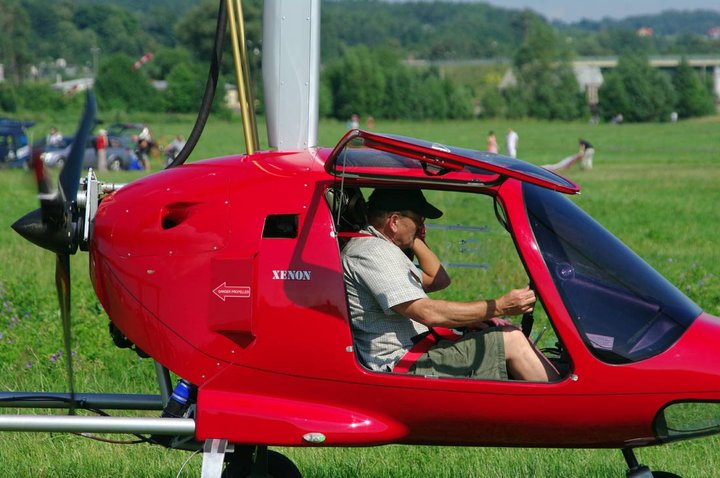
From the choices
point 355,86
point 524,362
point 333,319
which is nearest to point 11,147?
point 333,319

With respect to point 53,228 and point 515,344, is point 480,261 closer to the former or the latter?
point 515,344

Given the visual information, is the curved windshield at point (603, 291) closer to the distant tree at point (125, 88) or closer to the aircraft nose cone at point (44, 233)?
the aircraft nose cone at point (44, 233)

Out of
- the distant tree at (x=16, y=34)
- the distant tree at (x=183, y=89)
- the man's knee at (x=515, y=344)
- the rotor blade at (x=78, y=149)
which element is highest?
the rotor blade at (x=78, y=149)

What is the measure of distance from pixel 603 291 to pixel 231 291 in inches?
63.6

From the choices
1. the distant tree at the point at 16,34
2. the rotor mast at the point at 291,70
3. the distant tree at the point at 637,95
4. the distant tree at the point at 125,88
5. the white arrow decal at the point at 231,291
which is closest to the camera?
the white arrow decal at the point at 231,291

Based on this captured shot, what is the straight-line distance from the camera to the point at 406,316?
16.0 ft

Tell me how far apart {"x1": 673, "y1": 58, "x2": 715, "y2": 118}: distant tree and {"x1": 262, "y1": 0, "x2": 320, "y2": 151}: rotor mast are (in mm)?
93164

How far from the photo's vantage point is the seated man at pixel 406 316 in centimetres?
479

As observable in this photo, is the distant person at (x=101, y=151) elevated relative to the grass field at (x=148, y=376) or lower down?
lower down

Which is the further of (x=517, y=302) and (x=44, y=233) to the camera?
(x=44, y=233)

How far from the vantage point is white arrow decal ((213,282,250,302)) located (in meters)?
4.77

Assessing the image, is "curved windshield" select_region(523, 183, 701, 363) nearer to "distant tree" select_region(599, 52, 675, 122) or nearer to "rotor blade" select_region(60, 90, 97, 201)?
"rotor blade" select_region(60, 90, 97, 201)

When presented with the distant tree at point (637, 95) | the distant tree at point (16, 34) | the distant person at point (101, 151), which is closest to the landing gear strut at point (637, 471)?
the distant person at point (101, 151)

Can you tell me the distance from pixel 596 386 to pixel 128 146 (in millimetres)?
35372
